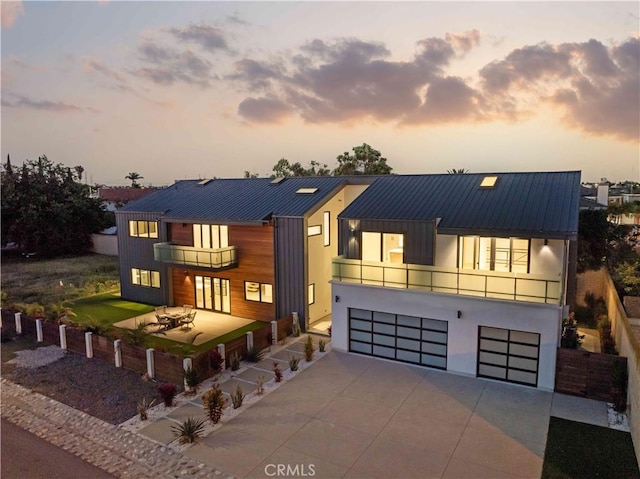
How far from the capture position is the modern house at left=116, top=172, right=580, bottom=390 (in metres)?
12.9

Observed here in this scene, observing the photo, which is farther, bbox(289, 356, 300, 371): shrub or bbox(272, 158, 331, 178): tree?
bbox(272, 158, 331, 178): tree

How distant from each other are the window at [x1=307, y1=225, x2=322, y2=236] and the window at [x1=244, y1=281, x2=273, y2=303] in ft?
10.1

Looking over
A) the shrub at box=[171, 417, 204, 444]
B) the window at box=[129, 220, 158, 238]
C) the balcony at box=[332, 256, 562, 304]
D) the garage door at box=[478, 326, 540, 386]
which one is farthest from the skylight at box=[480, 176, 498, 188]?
the window at box=[129, 220, 158, 238]

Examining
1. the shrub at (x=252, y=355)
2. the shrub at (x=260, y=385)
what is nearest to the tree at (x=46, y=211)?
the shrub at (x=252, y=355)

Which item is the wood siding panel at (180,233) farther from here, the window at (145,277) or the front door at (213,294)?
the window at (145,277)

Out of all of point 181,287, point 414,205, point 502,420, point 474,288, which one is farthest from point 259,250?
point 502,420

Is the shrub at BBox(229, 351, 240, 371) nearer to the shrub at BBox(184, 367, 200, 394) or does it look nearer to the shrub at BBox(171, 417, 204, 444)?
the shrub at BBox(184, 367, 200, 394)

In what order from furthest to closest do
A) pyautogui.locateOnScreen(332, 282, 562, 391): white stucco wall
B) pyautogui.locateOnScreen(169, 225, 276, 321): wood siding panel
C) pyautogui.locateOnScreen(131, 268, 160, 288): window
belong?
pyautogui.locateOnScreen(131, 268, 160, 288): window < pyautogui.locateOnScreen(169, 225, 276, 321): wood siding panel < pyautogui.locateOnScreen(332, 282, 562, 391): white stucco wall

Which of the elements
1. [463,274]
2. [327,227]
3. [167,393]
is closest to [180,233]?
[327,227]

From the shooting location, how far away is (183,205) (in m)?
22.3

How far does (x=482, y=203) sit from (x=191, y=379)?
11827 mm

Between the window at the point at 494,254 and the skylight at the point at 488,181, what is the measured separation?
10.4ft

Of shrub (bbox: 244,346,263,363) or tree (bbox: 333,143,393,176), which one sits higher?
tree (bbox: 333,143,393,176)

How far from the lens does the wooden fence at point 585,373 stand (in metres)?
11.3
